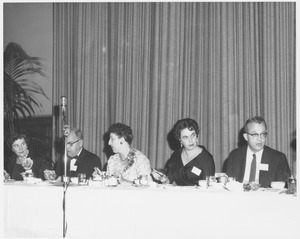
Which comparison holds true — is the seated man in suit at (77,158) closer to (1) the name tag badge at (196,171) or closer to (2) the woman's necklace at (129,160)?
(2) the woman's necklace at (129,160)

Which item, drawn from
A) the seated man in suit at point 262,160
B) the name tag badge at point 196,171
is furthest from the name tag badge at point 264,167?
the name tag badge at point 196,171

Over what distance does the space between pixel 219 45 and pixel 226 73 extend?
405 millimetres

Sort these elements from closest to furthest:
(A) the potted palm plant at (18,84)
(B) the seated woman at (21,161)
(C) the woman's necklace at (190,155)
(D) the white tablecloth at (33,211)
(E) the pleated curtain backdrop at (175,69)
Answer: (D) the white tablecloth at (33,211) → (C) the woman's necklace at (190,155) → (B) the seated woman at (21,161) → (E) the pleated curtain backdrop at (175,69) → (A) the potted palm plant at (18,84)

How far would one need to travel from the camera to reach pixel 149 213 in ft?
10.5

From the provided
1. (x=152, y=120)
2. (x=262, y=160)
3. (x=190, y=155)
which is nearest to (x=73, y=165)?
(x=190, y=155)

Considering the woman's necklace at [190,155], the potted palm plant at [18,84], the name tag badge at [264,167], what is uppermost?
the potted palm plant at [18,84]

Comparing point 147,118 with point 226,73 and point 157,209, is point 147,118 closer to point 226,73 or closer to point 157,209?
point 226,73

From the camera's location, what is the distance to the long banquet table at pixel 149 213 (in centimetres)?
298

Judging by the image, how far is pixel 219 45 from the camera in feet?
18.8

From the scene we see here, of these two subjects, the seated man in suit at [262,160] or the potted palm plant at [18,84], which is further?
the potted palm plant at [18,84]

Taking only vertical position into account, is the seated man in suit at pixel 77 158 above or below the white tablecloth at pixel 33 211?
above

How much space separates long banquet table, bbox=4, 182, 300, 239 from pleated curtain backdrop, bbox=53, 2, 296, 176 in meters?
2.53

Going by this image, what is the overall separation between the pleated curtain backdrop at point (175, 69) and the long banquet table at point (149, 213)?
253 cm

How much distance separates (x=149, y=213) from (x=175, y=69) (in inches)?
123
